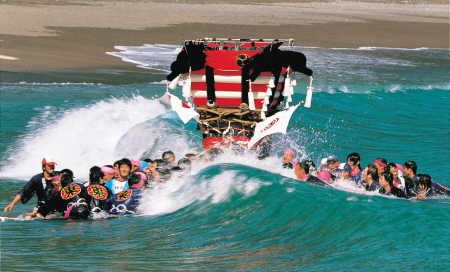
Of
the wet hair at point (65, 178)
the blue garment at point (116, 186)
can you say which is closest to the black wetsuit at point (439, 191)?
the blue garment at point (116, 186)

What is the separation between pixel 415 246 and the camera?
26.4 ft

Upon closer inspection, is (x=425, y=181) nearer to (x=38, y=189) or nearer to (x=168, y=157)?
(x=168, y=157)

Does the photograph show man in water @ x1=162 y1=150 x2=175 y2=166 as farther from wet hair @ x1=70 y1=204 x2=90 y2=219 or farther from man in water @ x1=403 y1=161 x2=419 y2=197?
man in water @ x1=403 y1=161 x2=419 y2=197

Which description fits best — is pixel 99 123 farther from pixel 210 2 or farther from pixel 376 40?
pixel 210 2

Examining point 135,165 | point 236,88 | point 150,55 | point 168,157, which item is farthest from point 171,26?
point 135,165

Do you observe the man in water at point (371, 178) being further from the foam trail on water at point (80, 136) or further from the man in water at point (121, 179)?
the foam trail on water at point (80, 136)

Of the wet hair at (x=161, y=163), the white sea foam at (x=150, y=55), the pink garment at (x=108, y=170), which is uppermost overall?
the white sea foam at (x=150, y=55)

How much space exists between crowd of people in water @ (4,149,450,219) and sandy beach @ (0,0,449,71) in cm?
1717

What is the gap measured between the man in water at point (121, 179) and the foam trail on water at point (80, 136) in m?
4.06

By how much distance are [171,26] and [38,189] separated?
99.3ft

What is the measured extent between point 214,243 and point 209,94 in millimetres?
3973

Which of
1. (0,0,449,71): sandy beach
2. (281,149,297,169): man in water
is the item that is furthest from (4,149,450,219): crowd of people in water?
(0,0,449,71): sandy beach

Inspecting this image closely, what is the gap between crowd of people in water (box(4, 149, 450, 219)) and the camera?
927cm

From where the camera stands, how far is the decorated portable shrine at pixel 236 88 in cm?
1126
